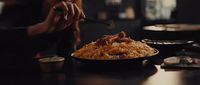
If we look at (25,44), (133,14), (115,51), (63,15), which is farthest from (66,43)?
(133,14)

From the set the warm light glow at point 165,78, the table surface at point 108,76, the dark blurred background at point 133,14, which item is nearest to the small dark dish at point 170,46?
the table surface at point 108,76

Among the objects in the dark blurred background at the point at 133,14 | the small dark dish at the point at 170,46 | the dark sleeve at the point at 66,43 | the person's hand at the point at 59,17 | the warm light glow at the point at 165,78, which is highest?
the dark blurred background at the point at 133,14

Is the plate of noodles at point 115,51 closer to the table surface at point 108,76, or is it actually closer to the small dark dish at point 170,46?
the table surface at point 108,76

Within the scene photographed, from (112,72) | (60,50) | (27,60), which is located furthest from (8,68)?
(112,72)

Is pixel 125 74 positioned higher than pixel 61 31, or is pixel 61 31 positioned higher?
pixel 61 31

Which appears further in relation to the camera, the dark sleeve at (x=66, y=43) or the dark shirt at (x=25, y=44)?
the dark sleeve at (x=66, y=43)

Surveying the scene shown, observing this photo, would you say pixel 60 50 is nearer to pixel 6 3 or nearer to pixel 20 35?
pixel 20 35
